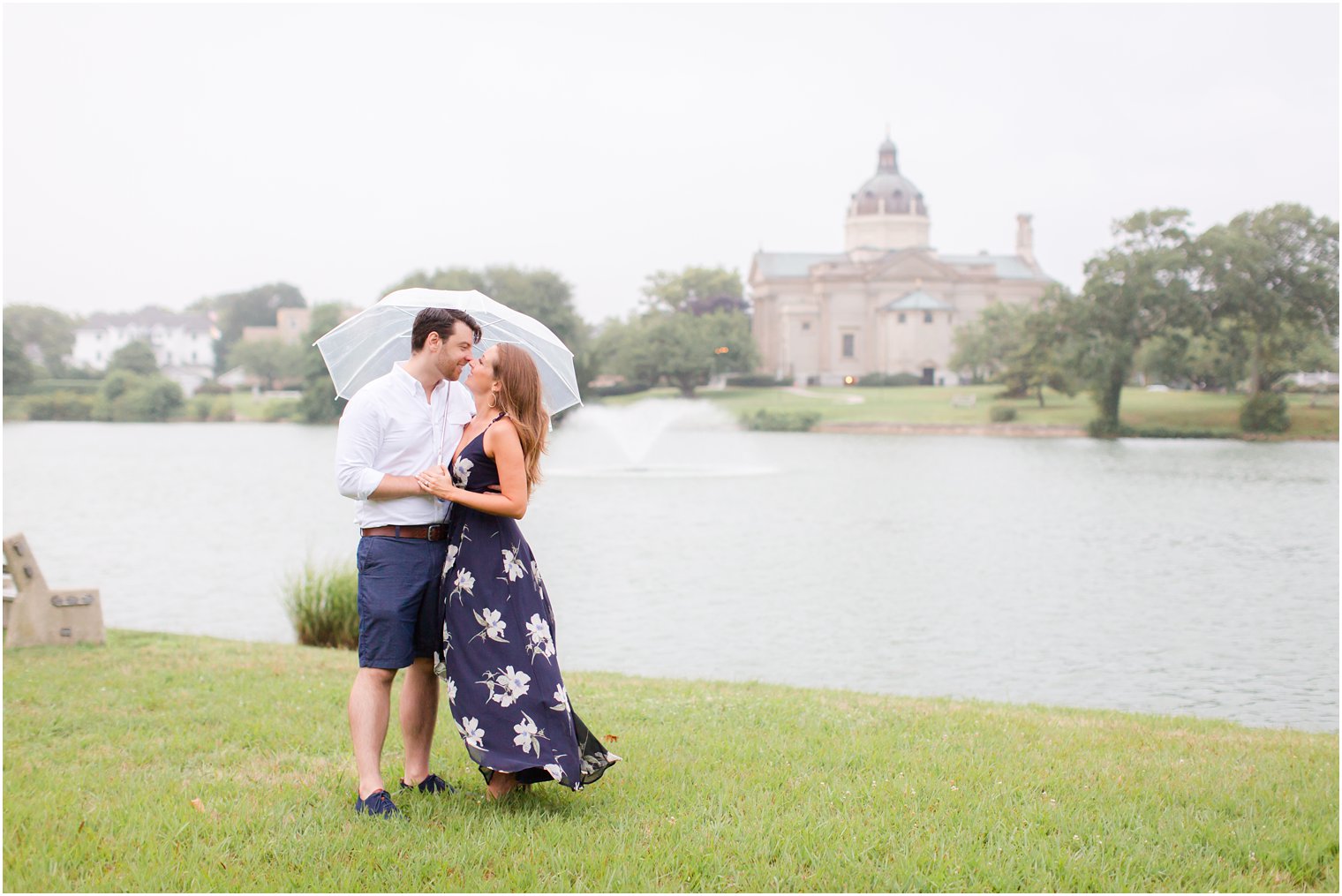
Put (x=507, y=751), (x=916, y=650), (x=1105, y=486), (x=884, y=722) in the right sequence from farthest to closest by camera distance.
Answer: (x=1105, y=486) < (x=916, y=650) < (x=884, y=722) < (x=507, y=751)

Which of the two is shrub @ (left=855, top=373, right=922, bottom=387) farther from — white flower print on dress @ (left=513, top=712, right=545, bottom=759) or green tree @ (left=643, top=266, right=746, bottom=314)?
white flower print on dress @ (left=513, top=712, right=545, bottom=759)

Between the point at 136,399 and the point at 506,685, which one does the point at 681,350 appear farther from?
the point at 506,685

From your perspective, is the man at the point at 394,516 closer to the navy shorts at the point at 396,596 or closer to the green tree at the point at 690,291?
the navy shorts at the point at 396,596

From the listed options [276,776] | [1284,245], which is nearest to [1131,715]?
[276,776]

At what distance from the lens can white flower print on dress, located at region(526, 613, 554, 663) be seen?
16.6 feet

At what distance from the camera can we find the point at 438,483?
194 inches

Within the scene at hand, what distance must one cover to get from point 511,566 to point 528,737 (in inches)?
27.0

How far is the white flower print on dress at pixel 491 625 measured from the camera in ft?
16.4

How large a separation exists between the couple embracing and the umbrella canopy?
0.26 meters

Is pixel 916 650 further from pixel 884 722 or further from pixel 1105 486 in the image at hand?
pixel 1105 486

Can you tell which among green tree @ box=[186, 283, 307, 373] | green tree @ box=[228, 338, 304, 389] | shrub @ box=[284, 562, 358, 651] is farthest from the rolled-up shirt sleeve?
green tree @ box=[186, 283, 307, 373]

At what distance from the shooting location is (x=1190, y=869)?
4656 millimetres

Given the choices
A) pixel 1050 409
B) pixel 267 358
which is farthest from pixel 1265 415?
pixel 267 358

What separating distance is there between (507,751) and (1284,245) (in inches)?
2321
